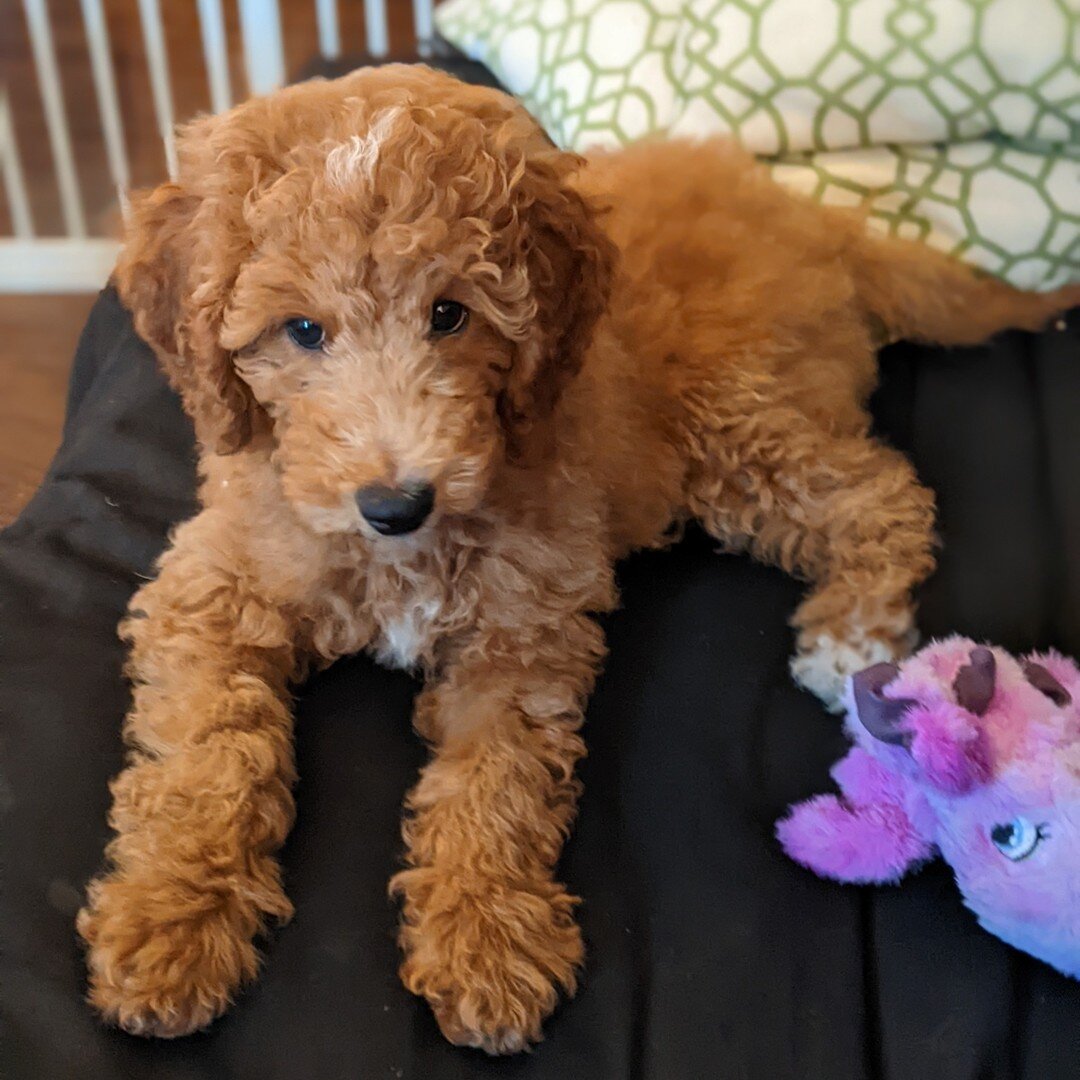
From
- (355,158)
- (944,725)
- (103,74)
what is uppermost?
(355,158)

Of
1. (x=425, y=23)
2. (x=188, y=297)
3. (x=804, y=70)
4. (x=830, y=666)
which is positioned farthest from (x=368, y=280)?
(x=425, y=23)

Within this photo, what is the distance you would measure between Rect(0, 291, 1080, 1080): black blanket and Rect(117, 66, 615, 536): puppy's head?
0.43 m

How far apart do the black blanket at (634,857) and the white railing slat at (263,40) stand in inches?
64.7

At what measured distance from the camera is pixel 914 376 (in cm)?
223

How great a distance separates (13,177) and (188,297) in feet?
8.71

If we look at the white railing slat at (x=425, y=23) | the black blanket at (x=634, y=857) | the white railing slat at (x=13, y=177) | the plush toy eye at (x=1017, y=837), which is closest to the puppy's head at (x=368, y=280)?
the black blanket at (x=634, y=857)

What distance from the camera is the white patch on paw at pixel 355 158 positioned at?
1.22 metres

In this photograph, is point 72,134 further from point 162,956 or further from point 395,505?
point 162,956

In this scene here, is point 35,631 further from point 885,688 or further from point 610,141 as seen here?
point 610,141

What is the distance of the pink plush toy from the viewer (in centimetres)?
129

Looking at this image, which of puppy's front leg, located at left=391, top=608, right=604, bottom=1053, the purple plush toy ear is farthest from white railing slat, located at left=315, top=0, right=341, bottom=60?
the purple plush toy ear

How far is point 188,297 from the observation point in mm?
1354

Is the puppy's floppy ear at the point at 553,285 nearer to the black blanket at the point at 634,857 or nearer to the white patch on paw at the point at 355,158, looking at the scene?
the white patch on paw at the point at 355,158

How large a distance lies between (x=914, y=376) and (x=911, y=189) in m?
0.40
